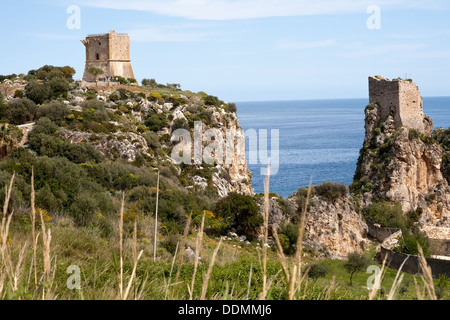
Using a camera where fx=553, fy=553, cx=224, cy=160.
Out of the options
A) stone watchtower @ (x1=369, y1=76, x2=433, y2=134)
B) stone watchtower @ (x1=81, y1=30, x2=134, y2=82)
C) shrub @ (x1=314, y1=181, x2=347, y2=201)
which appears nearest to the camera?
shrub @ (x1=314, y1=181, x2=347, y2=201)

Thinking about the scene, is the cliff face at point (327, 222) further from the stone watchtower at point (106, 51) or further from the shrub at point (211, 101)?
the stone watchtower at point (106, 51)

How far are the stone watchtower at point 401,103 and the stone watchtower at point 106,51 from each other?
1855 cm

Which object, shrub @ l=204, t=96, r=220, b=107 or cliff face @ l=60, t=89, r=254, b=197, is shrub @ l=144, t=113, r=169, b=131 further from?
shrub @ l=204, t=96, r=220, b=107

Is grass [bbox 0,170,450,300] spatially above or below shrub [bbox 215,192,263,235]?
above

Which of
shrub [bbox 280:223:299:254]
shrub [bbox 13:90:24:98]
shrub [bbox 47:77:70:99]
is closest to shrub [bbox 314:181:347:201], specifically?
shrub [bbox 280:223:299:254]

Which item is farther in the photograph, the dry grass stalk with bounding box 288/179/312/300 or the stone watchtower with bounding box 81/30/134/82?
the stone watchtower with bounding box 81/30/134/82

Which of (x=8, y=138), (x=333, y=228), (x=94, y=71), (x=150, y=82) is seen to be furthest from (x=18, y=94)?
(x=333, y=228)

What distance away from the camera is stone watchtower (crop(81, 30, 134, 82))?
1548 inches

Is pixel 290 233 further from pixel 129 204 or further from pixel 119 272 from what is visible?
pixel 119 272

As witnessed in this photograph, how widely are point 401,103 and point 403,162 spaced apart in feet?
13.5

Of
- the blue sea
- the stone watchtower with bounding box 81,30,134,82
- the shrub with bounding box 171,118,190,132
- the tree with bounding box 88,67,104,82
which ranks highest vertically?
the stone watchtower with bounding box 81,30,134,82

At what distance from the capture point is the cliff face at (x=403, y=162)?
35938 mm

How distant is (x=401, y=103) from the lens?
122 ft
